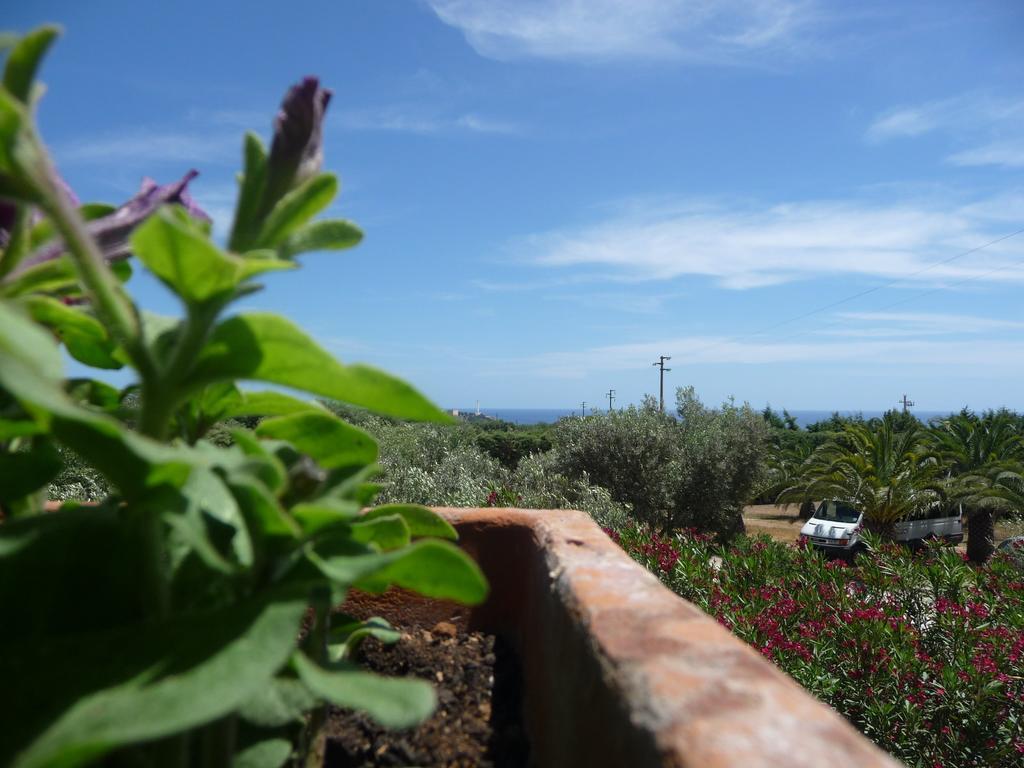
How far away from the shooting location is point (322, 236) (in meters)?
0.76

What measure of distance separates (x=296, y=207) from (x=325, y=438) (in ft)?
0.82

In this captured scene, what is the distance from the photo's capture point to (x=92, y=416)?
0.49 metres

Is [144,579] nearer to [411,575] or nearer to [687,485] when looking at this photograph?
[411,575]

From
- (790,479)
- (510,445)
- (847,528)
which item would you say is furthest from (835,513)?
(510,445)

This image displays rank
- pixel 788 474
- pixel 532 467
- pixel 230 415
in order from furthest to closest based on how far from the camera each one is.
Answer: pixel 788 474, pixel 532 467, pixel 230 415

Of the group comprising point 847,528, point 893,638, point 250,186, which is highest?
point 250,186

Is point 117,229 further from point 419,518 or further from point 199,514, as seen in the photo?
point 419,518

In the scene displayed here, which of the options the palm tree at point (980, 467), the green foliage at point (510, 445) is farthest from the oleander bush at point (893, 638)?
the green foliage at point (510, 445)

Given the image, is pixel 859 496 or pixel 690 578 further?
pixel 859 496

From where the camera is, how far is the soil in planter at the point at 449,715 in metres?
1.05

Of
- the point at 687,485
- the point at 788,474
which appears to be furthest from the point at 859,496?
the point at 788,474

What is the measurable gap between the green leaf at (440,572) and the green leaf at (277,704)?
0.49ft

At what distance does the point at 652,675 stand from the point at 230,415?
0.55 meters

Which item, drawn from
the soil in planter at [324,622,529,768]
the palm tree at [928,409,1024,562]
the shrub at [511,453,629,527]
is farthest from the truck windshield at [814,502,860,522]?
the soil in planter at [324,622,529,768]
